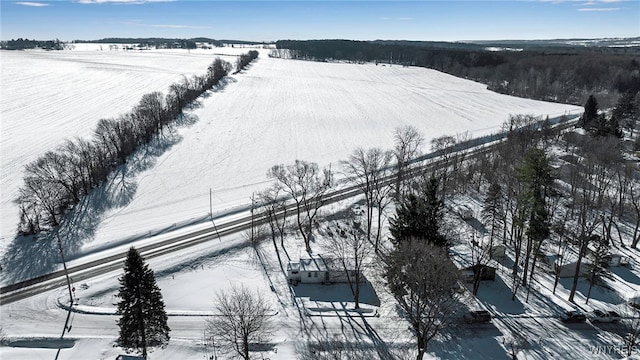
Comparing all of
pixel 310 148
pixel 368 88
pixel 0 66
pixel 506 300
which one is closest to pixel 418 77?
pixel 368 88

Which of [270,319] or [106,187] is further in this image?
[106,187]

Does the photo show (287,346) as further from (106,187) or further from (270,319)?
(106,187)

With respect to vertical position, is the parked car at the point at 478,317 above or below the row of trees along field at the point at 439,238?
below

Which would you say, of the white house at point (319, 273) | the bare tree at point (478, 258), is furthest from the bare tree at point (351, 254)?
the bare tree at point (478, 258)

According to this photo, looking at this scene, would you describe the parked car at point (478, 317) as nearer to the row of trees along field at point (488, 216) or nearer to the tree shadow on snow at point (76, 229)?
the row of trees along field at point (488, 216)

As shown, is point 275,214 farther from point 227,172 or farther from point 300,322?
point 227,172

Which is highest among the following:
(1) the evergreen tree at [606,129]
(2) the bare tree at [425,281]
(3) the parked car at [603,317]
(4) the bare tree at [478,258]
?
(1) the evergreen tree at [606,129]

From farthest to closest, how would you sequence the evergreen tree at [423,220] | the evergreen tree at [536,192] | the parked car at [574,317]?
the evergreen tree at [536,192] < the evergreen tree at [423,220] < the parked car at [574,317]
